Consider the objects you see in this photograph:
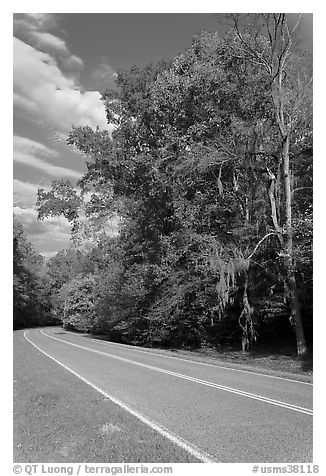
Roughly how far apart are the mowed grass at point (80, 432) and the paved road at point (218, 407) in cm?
32

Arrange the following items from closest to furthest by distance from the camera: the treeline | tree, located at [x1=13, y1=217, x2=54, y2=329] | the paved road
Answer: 1. the paved road
2. tree, located at [x1=13, y1=217, x2=54, y2=329]
3. the treeline

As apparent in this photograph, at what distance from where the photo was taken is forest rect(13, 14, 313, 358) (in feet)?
58.3

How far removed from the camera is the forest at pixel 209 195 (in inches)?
700

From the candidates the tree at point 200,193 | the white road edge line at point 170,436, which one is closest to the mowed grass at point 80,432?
the white road edge line at point 170,436

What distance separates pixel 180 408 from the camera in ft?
27.7

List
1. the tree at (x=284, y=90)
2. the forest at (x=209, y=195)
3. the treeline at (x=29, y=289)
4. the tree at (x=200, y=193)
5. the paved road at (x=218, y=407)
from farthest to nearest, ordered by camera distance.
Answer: the treeline at (x=29, y=289) → the tree at (x=200, y=193) → the forest at (x=209, y=195) → the tree at (x=284, y=90) → the paved road at (x=218, y=407)

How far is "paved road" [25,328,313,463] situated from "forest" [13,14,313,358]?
17.1ft

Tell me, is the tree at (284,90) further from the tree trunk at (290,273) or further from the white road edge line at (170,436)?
the white road edge line at (170,436)

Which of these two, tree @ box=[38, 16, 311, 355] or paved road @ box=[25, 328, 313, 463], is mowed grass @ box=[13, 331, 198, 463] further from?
tree @ box=[38, 16, 311, 355]

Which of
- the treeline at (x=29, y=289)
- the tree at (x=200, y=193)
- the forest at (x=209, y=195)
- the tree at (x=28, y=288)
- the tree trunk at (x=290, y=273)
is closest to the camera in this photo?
the tree trunk at (x=290, y=273)

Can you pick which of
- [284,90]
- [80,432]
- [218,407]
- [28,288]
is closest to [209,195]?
[284,90]

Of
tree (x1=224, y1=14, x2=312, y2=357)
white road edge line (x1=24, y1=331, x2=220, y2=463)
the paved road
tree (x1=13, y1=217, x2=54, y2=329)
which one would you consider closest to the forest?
tree (x1=224, y1=14, x2=312, y2=357)
